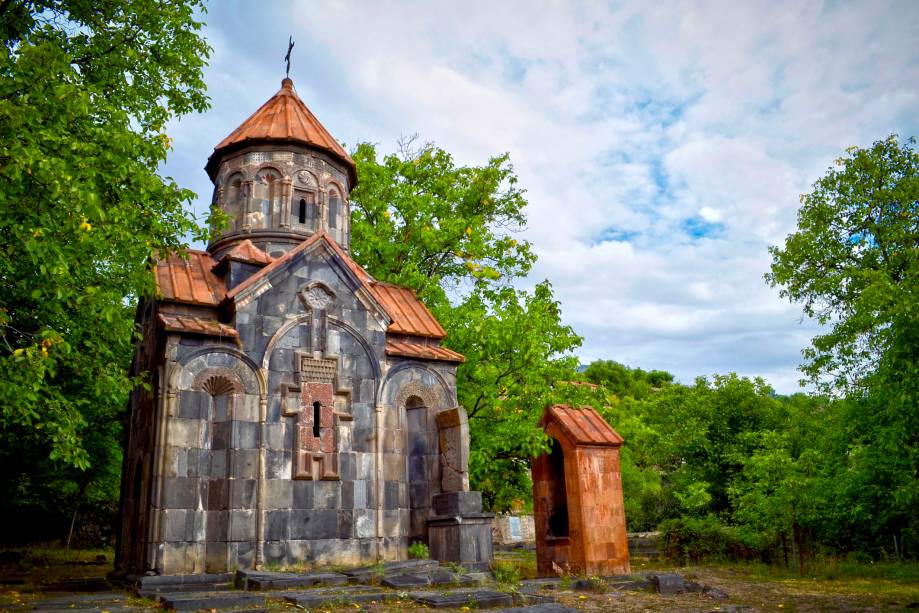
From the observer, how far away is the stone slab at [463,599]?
30.4ft

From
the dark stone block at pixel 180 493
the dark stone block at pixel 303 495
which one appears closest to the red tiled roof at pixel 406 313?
the dark stone block at pixel 303 495

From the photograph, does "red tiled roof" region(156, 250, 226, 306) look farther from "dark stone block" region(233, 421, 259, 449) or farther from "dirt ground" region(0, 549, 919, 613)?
"dirt ground" region(0, 549, 919, 613)

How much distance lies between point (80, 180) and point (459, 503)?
7.66 m

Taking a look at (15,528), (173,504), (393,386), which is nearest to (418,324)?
(393,386)

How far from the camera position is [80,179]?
9.37 meters

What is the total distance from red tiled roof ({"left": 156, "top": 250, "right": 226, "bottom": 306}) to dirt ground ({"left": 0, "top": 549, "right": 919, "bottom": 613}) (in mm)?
4816

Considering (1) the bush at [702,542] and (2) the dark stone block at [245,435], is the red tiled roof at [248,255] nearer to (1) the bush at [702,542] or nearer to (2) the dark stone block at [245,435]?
(2) the dark stone block at [245,435]

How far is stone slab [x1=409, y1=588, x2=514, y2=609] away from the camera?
926 centimetres

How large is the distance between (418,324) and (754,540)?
1135 cm

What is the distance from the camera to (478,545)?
12.4m

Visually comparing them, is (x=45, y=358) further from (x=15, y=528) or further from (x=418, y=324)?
(x=15, y=528)

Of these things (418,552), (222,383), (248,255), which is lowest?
(418,552)

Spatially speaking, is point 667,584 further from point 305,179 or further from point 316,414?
point 305,179

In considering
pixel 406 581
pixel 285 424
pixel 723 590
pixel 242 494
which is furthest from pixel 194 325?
pixel 723 590
